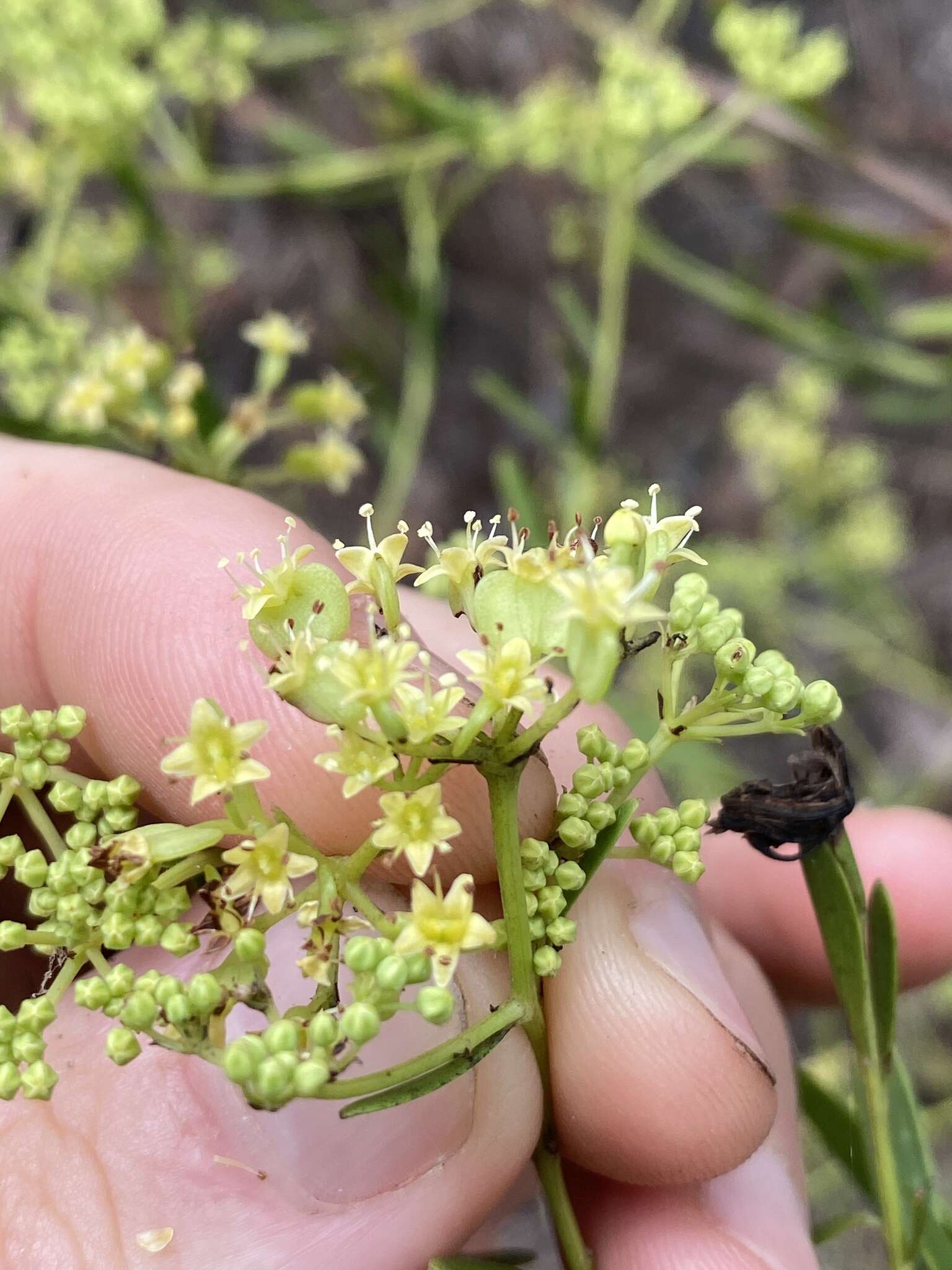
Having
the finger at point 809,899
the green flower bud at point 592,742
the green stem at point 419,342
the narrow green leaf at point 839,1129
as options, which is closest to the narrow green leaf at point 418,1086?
the green flower bud at point 592,742

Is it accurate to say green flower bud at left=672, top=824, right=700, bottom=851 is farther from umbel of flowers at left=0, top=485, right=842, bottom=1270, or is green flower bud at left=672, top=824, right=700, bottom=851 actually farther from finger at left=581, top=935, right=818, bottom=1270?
finger at left=581, top=935, right=818, bottom=1270

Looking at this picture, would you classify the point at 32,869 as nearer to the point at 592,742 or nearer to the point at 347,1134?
the point at 347,1134

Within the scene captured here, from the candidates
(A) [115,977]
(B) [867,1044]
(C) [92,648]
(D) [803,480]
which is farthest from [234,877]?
(D) [803,480]

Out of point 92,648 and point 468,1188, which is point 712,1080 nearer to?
point 468,1188

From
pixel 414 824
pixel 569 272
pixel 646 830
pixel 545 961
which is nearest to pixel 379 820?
pixel 414 824

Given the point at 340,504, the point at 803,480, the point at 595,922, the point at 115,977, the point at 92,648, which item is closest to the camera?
the point at 115,977

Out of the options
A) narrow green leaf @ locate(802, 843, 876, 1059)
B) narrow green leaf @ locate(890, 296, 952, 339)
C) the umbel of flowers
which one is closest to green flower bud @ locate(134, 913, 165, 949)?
the umbel of flowers
